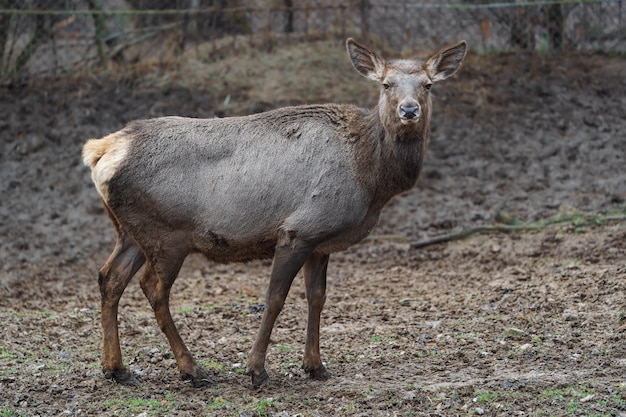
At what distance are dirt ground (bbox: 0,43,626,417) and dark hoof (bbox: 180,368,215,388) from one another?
80mm

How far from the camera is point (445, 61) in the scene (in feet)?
26.3

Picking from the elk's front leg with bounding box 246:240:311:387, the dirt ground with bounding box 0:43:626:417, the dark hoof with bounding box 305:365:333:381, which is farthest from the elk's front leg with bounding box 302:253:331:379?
the elk's front leg with bounding box 246:240:311:387

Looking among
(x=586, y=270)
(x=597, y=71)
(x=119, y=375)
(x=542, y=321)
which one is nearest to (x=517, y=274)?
(x=586, y=270)

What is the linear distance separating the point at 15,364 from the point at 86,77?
893cm

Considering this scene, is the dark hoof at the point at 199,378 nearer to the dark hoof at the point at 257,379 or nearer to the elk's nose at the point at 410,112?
the dark hoof at the point at 257,379

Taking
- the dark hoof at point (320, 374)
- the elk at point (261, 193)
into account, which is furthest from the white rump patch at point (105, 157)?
the dark hoof at point (320, 374)

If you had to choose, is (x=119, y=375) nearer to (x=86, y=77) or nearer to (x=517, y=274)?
(x=517, y=274)

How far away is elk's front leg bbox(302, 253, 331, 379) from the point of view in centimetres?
755

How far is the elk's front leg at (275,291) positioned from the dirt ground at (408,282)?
20cm

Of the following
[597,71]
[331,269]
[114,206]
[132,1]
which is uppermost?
[132,1]

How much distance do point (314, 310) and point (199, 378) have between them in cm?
105

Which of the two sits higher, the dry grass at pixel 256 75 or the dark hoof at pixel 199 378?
the dry grass at pixel 256 75

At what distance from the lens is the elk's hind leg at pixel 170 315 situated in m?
7.42

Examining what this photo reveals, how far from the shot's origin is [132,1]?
16.8 m
